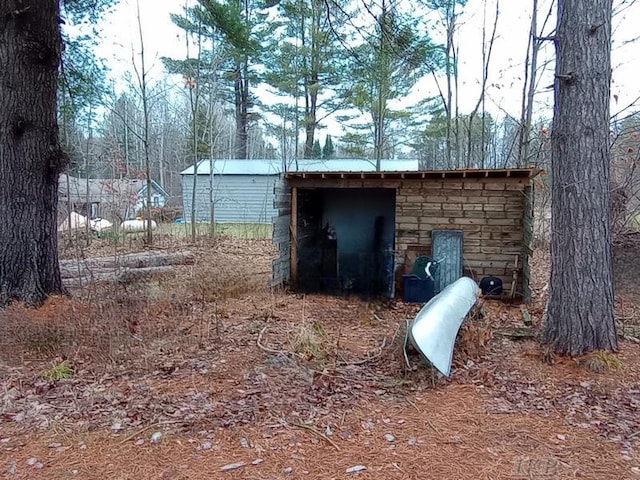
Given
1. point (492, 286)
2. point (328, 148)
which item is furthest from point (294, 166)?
point (492, 286)

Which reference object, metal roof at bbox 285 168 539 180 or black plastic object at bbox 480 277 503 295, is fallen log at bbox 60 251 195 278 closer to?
metal roof at bbox 285 168 539 180

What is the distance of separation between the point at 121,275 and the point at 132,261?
61.1 inches

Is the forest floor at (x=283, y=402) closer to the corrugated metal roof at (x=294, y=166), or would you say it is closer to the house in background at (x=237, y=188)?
the corrugated metal roof at (x=294, y=166)

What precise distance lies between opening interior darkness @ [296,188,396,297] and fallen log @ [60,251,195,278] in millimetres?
2531

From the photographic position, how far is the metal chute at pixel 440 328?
11.7ft

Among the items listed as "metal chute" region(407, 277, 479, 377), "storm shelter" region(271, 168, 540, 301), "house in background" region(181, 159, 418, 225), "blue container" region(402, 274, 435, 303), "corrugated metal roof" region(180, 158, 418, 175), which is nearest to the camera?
"metal chute" region(407, 277, 479, 377)

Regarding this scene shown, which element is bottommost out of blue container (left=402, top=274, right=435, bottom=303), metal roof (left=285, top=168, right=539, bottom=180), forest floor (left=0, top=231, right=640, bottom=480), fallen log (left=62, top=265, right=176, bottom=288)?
forest floor (left=0, top=231, right=640, bottom=480)

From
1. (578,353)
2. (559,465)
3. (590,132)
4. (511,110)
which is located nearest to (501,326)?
(578,353)

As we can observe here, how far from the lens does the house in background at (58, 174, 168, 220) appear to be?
12477 millimetres

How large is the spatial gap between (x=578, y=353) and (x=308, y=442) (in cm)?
259

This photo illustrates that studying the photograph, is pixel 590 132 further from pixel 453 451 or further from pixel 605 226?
pixel 453 451

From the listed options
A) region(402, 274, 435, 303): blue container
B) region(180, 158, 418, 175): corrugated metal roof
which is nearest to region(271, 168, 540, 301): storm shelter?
region(402, 274, 435, 303): blue container

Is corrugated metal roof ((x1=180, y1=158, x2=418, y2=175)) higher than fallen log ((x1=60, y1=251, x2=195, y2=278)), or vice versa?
corrugated metal roof ((x1=180, y1=158, x2=418, y2=175))

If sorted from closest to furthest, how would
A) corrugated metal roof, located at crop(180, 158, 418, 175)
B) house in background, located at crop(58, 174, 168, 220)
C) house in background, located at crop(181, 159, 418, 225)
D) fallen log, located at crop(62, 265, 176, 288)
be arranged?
fallen log, located at crop(62, 265, 176, 288) → house in background, located at crop(58, 174, 168, 220) → corrugated metal roof, located at crop(180, 158, 418, 175) → house in background, located at crop(181, 159, 418, 225)
